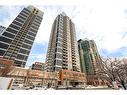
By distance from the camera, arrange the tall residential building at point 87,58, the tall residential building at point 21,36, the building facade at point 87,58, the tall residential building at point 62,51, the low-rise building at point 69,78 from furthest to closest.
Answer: the tall residential building at point 87,58 → the building facade at point 87,58 → the tall residential building at point 62,51 → the tall residential building at point 21,36 → the low-rise building at point 69,78

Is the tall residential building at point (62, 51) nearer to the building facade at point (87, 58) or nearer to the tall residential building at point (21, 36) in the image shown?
the tall residential building at point (21, 36)

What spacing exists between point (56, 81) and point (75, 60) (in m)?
13.6

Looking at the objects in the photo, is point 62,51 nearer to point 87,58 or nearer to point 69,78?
point 69,78

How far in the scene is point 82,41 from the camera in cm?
5753

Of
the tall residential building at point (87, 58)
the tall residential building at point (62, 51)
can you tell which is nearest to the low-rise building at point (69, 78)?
the tall residential building at point (62, 51)

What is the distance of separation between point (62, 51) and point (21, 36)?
1315 centimetres

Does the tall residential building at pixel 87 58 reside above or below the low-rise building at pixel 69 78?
above

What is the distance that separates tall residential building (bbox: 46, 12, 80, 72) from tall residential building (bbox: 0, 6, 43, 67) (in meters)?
6.86

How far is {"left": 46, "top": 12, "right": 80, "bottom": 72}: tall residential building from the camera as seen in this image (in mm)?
31828

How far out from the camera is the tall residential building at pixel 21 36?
27.9 metres

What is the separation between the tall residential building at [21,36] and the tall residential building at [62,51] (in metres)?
6.86

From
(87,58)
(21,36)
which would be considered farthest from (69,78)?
(87,58)

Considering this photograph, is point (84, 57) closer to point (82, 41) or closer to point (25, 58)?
point (82, 41)

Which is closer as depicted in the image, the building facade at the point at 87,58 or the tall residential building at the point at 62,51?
the tall residential building at the point at 62,51
